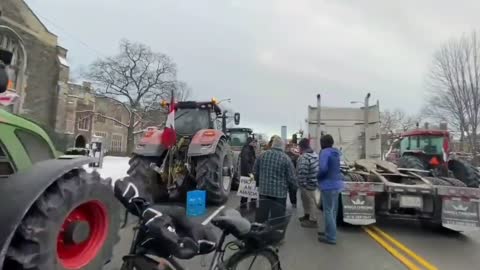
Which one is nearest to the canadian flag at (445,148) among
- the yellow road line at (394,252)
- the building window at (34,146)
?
the yellow road line at (394,252)

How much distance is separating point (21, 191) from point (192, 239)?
1358 millimetres

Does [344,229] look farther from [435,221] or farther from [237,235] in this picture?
[237,235]

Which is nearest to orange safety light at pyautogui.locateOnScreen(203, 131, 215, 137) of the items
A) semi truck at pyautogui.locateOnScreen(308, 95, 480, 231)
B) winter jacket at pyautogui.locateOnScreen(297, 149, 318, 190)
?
winter jacket at pyautogui.locateOnScreen(297, 149, 318, 190)

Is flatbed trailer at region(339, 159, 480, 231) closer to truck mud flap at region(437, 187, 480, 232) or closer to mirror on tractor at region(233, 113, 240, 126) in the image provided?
truck mud flap at region(437, 187, 480, 232)

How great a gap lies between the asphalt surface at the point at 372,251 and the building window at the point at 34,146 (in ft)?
4.15

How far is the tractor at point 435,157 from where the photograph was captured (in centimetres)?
1254

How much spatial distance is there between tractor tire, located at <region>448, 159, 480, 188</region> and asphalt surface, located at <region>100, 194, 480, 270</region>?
496 centimetres

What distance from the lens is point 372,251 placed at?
6371mm

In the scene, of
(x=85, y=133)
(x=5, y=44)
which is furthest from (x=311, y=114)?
(x=85, y=133)

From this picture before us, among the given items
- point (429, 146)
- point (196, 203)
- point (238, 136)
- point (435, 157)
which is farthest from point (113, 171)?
point (435, 157)

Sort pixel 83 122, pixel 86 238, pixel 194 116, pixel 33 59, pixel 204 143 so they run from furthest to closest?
pixel 83 122 < pixel 33 59 < pixel 194 116 < pixel 204 143 < pixel 86 238

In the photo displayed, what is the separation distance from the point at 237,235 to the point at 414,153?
443 inches

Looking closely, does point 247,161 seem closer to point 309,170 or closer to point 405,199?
point 309,170

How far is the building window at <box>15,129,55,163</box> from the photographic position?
3.84 metres
